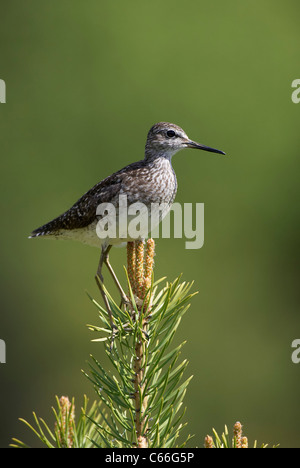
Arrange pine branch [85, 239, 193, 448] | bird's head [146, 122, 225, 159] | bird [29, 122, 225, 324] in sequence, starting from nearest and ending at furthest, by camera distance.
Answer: pine branch [85, 239, 193, 448] < bird [29, 122, 225, 324] < bird's head [146, 122, 225, 159]

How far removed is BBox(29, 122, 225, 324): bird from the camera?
4.15m

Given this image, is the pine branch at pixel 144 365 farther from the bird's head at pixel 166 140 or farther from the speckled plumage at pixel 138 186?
the bird's head at pixel 166 140

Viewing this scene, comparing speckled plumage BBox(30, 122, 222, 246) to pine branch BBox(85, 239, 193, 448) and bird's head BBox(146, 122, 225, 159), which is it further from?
pine branch BBox(85, 239, 193, 448)

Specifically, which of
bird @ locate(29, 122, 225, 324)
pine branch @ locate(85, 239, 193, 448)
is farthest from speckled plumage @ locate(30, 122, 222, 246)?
pine branch @ locate(85, 239, 193, 448)

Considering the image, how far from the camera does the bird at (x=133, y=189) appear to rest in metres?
4.15

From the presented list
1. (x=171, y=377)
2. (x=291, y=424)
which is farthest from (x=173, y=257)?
(x=171, y=377)

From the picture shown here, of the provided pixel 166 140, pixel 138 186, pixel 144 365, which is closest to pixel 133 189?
pixel 138 186

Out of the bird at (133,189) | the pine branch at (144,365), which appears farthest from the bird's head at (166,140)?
the pine branch at (144,365)

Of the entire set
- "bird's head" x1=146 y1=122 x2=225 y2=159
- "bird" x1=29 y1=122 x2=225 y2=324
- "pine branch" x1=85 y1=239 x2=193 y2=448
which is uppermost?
"bird's head" x1=146 y1=122 x2=225 y2=159

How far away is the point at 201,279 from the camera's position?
808 centimetres

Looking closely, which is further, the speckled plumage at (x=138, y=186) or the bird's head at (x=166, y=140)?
the bird's head at (x=166, y=140)

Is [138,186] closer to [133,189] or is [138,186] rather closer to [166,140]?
[133,189]

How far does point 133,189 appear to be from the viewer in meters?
4.18

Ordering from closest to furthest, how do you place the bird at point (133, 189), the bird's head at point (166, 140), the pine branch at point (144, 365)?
the pine branch at point (144, 365)
the bird at point (133, 189)
the bird's head at point (166, 140)
